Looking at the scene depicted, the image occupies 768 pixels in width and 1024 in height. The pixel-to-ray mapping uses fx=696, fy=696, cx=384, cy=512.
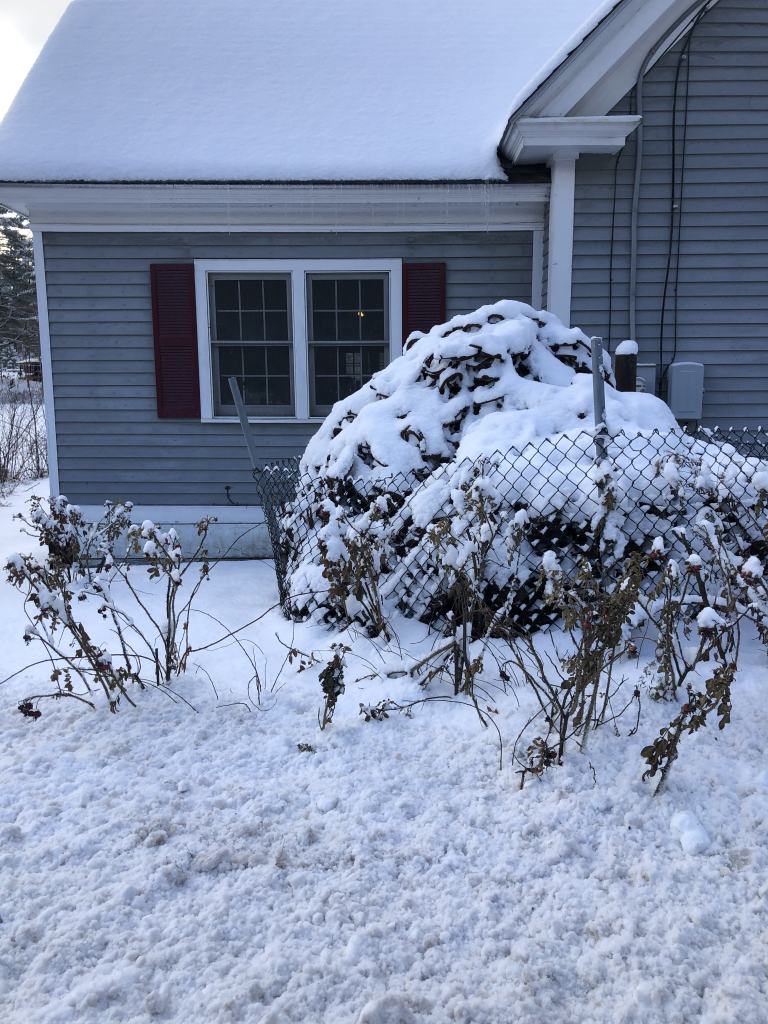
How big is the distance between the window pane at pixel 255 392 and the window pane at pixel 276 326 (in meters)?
0.40

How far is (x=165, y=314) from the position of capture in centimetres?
635

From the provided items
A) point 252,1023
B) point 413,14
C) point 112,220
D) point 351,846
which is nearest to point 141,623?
point 351,846

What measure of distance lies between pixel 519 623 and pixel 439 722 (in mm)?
798

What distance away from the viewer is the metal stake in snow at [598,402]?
10.5 feet

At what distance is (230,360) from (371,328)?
1373 mm

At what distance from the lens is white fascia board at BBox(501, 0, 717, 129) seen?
5.25 m

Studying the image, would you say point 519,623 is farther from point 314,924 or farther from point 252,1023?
point 252,1023

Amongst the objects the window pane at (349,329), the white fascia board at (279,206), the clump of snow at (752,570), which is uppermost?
the white fascia board at (279,206)

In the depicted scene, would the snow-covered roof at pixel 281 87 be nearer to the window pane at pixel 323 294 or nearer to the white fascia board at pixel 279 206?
the white fascia board at pixel 279 206

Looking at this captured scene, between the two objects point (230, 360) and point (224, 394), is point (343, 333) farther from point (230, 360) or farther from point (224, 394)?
point (224, 394)

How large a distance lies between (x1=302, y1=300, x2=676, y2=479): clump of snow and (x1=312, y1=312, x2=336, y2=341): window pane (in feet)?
7.71

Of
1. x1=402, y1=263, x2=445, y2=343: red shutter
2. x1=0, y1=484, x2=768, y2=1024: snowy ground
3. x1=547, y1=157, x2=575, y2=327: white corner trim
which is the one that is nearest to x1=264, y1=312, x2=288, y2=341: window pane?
x1=402, y1=263, x2=445, y2=343: red shutter

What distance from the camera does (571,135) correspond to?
5.41 metres

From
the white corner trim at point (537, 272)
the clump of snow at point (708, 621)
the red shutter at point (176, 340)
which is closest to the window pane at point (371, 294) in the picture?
the white corner trim at point (537, 272)
